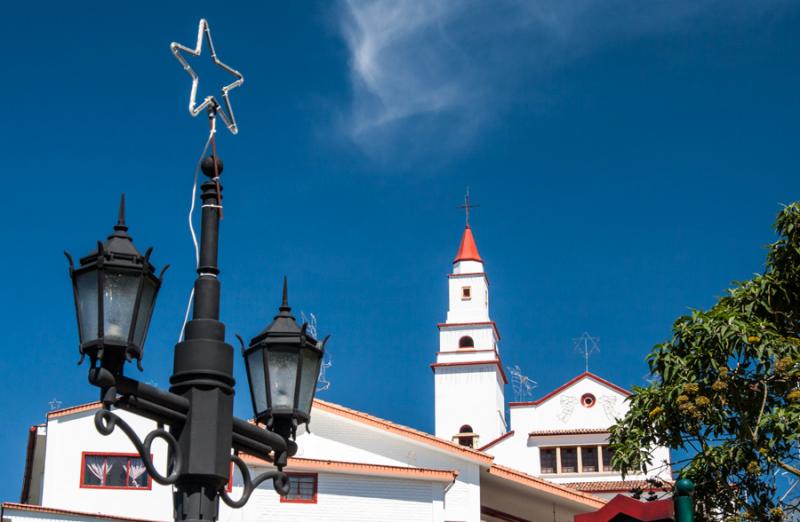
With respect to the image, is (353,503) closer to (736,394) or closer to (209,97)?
(736,394)

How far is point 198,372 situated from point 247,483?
0.80 m

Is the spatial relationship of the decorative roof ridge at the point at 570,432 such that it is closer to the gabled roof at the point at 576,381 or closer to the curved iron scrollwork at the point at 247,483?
the gabled roof at the point at 576,381

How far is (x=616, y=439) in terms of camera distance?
20.0 meters

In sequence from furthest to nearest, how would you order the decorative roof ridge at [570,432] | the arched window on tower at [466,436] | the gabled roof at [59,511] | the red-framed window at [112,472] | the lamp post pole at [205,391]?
the arched window on tower at [466,436], the decorative roof ridge at [570,432], the red-framed window at [112,472], the gabled roof at [59,511], the lamp post pole at [205,391]

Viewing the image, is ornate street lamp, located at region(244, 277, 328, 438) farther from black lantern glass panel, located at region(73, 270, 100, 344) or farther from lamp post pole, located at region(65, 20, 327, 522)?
black lantern glass panel, located at region(73, 270, 100, 344)

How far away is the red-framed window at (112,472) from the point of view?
30094 millimetres

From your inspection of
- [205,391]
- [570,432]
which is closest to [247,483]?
[205,391]

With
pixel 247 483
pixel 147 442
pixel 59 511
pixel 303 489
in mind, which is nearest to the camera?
pixel 147 442

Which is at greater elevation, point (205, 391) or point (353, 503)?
point (353, 503)

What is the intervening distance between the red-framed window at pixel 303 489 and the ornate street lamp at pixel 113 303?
76.9 feet

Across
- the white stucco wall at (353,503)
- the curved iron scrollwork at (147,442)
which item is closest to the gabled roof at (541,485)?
the white stucco wall at (353,503)

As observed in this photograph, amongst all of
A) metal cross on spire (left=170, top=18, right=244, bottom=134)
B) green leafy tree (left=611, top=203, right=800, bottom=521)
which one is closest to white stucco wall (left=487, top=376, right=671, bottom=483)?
green leafy tree (left=611, top=203, right=800, bottom=521)

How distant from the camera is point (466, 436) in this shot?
62.6 metres

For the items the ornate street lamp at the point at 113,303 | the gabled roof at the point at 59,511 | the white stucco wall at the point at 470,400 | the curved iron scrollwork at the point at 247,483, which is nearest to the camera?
the ornate street lamp at the point at 113,303
